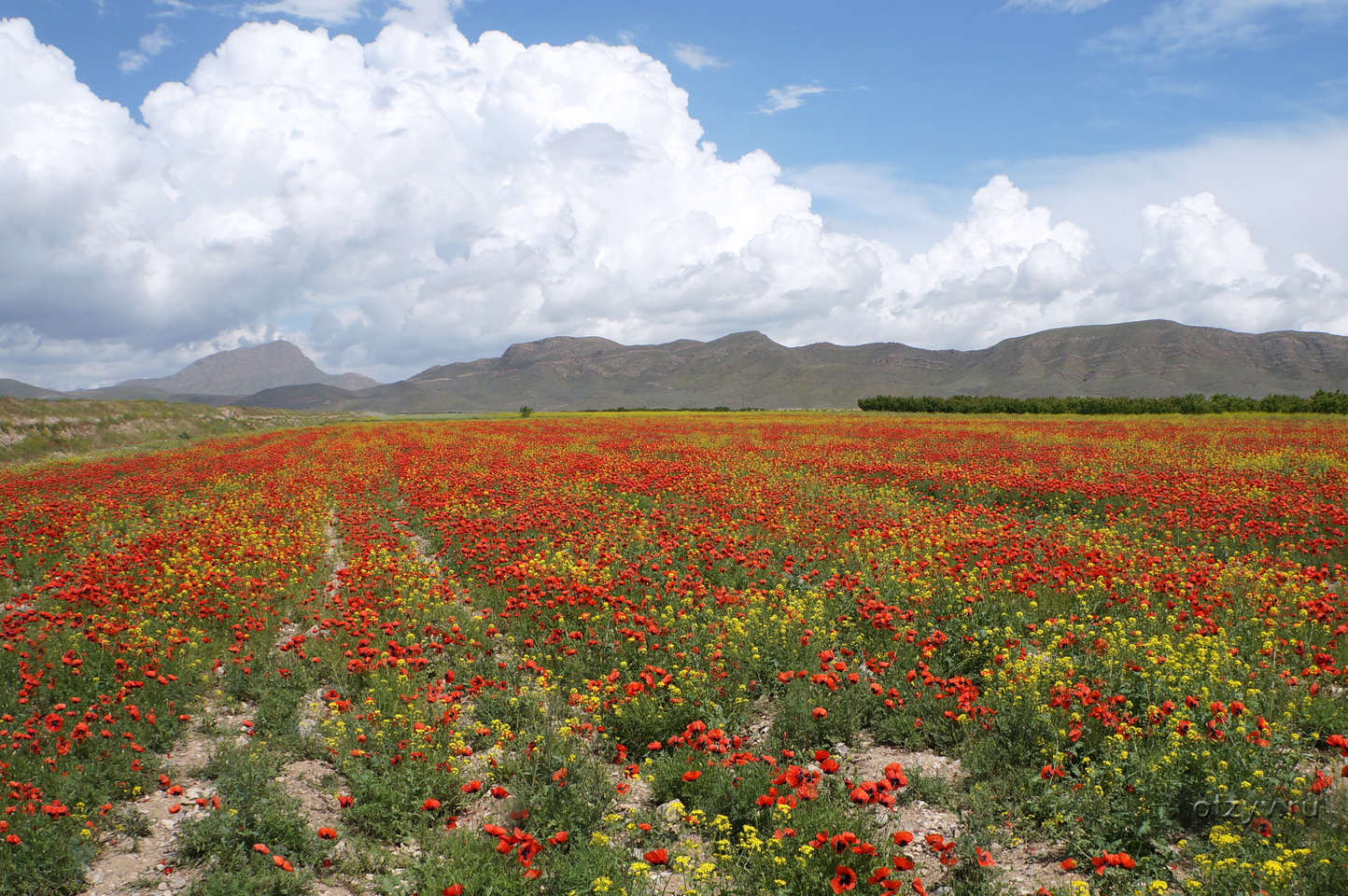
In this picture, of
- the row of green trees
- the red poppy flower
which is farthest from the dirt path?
the row of green trees

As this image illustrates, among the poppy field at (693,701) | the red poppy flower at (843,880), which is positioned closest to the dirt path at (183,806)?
the poppy field at (693,701)

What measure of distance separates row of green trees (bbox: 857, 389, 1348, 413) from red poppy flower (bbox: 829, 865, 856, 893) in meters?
63.0

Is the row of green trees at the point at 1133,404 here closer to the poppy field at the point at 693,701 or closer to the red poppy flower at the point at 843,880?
the poppy field at the point at 693,701

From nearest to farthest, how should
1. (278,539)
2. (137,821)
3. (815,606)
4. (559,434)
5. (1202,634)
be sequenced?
(137,821)
(1202,634)
(815,606)
(278,539)
(559,434)

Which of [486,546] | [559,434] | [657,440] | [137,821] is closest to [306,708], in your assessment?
[137,821]

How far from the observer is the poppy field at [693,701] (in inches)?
170

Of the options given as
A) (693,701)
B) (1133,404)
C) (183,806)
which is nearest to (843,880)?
(693,701)

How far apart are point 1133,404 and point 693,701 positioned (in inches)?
2806

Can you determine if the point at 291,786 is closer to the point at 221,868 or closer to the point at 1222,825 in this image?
the point at 221,868

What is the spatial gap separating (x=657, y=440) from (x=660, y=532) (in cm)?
1836

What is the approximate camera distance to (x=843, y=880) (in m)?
3.60

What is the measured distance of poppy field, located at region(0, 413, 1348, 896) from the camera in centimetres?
432

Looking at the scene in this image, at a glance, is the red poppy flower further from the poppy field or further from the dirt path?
the dirt path

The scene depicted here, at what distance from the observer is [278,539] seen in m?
11.6
